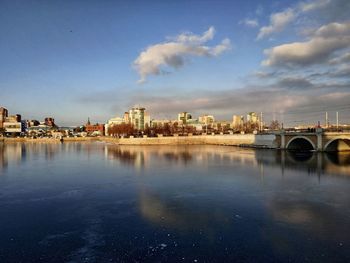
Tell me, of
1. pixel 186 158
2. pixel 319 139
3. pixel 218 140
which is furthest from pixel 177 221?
pixel 218 140

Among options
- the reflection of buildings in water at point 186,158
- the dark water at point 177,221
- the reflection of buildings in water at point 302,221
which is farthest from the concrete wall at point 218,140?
the reflection of buildings in water at point 302,221

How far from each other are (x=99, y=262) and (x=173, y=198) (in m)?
8.88

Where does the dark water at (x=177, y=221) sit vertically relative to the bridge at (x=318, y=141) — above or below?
below

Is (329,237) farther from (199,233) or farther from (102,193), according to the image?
(102,193)

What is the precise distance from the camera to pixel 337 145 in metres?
53.4

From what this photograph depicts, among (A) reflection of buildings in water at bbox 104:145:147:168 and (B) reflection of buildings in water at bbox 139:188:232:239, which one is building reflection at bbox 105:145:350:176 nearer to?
(A) reflection of buildings in water at bbox 104:145:147:168

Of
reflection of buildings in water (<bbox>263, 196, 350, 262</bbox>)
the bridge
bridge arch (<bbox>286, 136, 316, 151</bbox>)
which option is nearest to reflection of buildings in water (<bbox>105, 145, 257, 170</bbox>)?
the bridge

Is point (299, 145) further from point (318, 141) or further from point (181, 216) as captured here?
point (181, 216)

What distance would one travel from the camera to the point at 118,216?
14.7m

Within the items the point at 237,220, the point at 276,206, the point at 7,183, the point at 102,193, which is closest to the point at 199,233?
the point at 237,220

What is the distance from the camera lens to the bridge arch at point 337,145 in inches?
2040

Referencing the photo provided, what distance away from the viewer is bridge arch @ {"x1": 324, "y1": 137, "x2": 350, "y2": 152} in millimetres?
51812

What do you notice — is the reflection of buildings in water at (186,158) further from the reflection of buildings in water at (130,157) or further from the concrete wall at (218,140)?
the concrete wall at (218,140)

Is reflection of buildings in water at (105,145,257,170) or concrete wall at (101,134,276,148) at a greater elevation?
concrete wall at (101,134,276,148)
